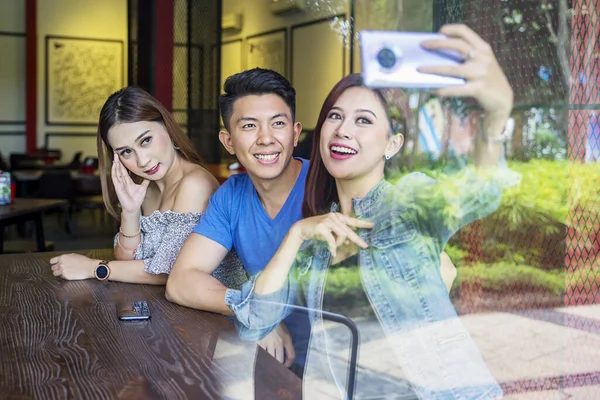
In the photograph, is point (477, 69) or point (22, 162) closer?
point (477, 69)

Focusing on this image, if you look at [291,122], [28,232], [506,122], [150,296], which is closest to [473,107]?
[506,122]

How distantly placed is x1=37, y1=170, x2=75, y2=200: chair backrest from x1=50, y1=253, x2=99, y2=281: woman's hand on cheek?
446 cm

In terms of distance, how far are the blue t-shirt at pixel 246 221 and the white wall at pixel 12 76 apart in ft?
28.1

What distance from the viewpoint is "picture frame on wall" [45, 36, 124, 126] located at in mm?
9359

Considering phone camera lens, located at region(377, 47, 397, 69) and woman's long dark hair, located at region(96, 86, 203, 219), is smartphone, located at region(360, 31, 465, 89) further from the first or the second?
woman's long dark hair, located at region(96, 86, 203, 219)

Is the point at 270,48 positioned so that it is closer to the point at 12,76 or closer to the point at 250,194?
the point at 250,194

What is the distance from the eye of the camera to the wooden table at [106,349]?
944 mm

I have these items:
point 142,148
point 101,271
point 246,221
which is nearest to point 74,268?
point 101,271

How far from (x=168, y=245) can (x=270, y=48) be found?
887mm

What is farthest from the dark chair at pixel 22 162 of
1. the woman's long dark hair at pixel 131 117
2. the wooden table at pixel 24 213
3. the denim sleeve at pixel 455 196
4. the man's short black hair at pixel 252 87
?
the denim sleeve at pixel 455 196

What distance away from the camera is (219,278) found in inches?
60.7

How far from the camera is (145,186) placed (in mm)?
1809

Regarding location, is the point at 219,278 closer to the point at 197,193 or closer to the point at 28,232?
the point at 197,193

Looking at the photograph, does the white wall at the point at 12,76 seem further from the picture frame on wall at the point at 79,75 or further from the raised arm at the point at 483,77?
the raised arm at the point at 483,77
